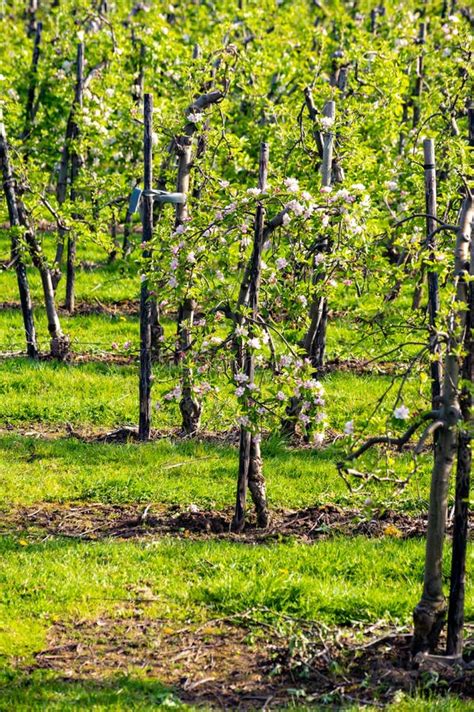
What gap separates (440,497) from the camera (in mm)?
5070

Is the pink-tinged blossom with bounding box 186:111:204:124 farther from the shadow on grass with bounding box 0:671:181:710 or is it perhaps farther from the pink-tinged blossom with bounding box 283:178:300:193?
the shadow on grass with bounding box 0:671:181:710

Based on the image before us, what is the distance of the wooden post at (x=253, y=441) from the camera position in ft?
22.4

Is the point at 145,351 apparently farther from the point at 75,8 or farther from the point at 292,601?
the point at 75,8

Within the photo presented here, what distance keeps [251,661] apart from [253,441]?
83.4 inches

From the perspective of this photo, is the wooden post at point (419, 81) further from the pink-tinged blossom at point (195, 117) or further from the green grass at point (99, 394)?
the pink-tinged blossom at point (195, 117)

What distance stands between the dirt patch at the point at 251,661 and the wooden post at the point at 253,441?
142cm

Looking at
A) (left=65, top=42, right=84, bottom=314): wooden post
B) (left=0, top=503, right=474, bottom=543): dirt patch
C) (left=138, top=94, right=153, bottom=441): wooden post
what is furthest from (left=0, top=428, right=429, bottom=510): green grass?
(left=65, top=42, right=84, bottom=314): wooden post

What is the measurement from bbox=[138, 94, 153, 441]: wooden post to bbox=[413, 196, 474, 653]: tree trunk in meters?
4.41

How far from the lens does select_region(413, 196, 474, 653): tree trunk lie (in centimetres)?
502

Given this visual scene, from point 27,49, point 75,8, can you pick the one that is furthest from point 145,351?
point 75,8

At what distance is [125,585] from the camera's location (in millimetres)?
6160

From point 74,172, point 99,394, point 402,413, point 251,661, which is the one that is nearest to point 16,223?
point 99,394

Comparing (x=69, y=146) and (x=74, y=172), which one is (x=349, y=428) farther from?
(x=74, y=172)

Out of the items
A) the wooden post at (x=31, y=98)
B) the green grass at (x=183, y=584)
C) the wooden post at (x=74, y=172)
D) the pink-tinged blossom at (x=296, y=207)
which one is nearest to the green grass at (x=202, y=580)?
the green grass at (x=183, y=584)
